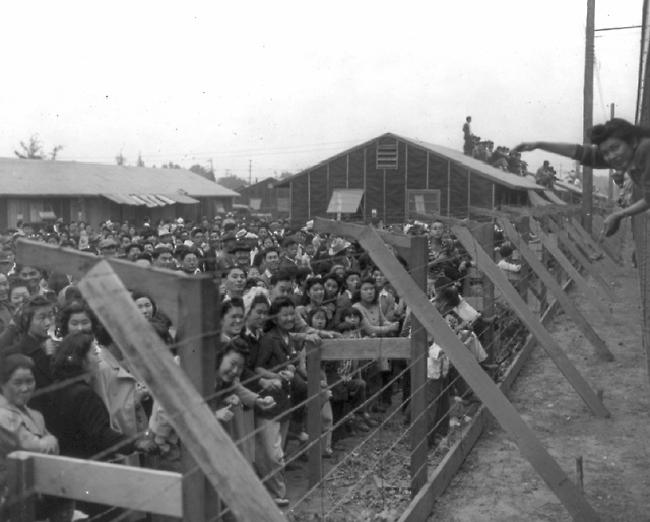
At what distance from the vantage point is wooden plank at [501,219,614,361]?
26.5ft

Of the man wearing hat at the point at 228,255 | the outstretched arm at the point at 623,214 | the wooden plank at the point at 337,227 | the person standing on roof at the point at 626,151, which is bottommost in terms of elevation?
the man wearing hat at the point at 228,255

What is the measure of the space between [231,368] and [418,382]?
1.42 metres

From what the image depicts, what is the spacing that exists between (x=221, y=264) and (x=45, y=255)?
278 inches

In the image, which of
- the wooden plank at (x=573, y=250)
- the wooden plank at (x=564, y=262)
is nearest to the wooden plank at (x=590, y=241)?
the wooden plank at (x=573, y=250)

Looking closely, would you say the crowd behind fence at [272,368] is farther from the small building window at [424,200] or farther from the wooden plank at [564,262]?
the small building window at [424,200]

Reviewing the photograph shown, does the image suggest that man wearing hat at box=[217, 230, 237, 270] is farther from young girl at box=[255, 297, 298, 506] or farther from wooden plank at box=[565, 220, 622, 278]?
Result: wooden plank at box=[565, 220, 622, 278]

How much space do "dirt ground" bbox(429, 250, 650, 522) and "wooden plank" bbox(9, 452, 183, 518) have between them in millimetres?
3053

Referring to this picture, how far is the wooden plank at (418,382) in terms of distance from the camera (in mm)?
5129

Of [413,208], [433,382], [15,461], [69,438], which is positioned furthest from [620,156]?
[413,208]

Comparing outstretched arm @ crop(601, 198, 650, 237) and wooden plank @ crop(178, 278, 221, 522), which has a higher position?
outstretched arm @ crop(601, 198, 650, 237)

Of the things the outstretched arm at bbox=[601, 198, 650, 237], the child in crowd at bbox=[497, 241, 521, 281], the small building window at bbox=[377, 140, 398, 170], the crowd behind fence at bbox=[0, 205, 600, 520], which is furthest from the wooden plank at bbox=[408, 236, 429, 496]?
the small building window at bbox=[377, 140, 398, 170]

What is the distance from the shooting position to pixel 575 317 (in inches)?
356

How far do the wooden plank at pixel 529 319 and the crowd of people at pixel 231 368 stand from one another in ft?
1.59

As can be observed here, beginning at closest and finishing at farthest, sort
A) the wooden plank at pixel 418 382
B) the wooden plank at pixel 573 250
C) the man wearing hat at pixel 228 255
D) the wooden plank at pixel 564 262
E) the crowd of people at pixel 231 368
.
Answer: the crowd of people at pixel 231 368, the wooden plank at pixel 418 382, the man wearing hat at pixel 228 255, the wooden plank at pixel 564 262, the wooden plank at pixel 573 250
